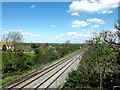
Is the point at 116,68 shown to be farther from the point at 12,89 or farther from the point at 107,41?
the point at 12,89

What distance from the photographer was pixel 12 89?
28.1 ft

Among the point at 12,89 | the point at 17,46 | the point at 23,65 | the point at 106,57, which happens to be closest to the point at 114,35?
the point at 106,57

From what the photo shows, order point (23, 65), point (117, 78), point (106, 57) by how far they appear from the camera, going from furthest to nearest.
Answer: point (23, 65) → point (117, 78) → point (106, 57)

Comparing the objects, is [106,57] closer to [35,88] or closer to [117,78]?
[117,78]

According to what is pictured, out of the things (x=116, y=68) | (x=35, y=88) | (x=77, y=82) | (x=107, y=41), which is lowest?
(x=35, y=88)

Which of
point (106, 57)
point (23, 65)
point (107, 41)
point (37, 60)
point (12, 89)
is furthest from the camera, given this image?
point (37, 60)

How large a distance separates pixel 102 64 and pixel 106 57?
38cm

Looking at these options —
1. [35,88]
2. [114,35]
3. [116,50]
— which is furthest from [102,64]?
[35,88]

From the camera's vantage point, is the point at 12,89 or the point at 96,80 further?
the point at 12,89

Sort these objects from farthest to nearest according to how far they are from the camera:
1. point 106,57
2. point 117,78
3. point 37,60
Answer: point 37,60 → point 117,78 → point 106,57

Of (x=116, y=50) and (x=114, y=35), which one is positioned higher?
(x=114, y=35)

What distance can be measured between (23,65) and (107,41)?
11190mm

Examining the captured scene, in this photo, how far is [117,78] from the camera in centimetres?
757

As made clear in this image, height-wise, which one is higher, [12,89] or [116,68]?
[116,68]
